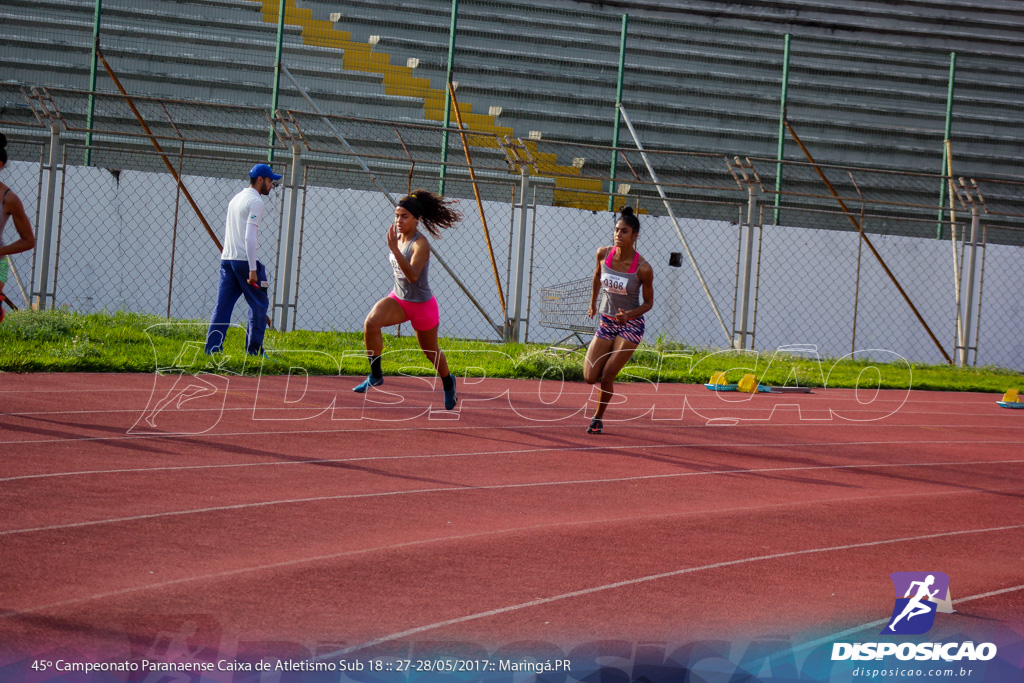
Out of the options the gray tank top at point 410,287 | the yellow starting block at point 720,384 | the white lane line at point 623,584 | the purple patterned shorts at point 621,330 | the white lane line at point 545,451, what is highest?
the gray tank top at point 410,287

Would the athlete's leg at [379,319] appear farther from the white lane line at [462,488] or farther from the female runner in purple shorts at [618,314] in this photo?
the white lane line at [462,488]

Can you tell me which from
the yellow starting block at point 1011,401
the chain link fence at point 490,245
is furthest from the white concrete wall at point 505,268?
the yellow starting block at point 1011,401

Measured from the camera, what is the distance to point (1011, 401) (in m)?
12.7

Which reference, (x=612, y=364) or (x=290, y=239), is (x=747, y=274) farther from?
(x=612, y=364)

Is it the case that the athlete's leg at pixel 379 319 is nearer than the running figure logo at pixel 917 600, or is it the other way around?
the running figure logo at pixel 917 600

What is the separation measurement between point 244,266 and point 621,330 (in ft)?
13.6

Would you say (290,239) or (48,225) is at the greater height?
(290,239)

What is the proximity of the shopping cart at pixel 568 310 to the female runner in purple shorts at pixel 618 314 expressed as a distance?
12.6ft

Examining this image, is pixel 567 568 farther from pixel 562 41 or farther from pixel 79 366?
pixel 562 41

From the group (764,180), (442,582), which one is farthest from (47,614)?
(764,180)

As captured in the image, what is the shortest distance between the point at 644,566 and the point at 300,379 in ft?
20.7

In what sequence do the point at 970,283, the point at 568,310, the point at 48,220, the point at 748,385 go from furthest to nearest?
1. the point at 970,283
2. the point at 568,310
3. the point at 48,220
4. the point at 748,385

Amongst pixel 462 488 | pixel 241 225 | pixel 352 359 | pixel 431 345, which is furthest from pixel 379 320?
pixel 352 359

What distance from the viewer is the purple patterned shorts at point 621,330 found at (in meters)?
8.80
